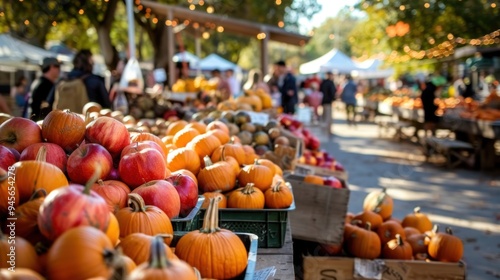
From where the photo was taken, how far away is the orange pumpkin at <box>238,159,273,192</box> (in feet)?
11.2

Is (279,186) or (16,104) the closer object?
(279,186)

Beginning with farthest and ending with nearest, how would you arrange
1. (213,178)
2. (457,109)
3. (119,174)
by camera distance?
(457,109), (213,178), (119,174)

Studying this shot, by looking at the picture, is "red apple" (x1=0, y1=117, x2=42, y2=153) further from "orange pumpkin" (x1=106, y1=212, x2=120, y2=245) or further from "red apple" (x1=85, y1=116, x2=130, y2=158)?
"orange pumpkin" (x1=106, y1=212, x2=120, y2=245)

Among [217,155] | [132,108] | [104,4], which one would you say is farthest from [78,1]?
[217,155]

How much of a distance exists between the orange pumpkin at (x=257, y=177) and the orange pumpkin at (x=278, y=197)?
0.12m

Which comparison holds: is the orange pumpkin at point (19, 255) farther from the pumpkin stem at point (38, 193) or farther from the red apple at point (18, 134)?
the red apple at point (18, 134)

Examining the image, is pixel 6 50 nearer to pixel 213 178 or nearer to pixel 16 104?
pixel 16 104

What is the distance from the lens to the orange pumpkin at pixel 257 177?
342 centimetres

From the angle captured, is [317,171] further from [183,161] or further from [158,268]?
[158,268]

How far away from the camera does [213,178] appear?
10.7ft

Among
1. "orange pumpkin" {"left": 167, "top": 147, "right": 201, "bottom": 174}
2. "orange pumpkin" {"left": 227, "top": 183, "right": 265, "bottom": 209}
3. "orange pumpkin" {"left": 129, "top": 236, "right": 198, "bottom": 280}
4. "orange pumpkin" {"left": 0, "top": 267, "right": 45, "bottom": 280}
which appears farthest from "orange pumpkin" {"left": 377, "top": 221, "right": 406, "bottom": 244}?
"orange pumpkin" {"left": 0, "top": 267, "right": 45, "bottom": 280}

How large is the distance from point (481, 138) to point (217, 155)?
9298 millimetres

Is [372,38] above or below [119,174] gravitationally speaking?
above

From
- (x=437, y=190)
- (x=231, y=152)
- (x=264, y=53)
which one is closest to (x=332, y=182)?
(x=231, y=152)
